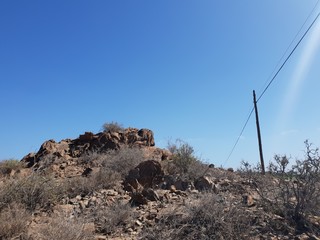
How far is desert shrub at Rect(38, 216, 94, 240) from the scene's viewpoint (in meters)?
5.20

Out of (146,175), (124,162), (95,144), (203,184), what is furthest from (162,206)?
(95,144)

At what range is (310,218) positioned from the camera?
247 inches

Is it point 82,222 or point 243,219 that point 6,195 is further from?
point 243,219

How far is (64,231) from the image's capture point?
209 inches

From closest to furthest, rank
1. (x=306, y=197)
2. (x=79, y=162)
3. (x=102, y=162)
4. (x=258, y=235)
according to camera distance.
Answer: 1. (x=258, y=235)
2. (x=306, y=197)
3. (x=102, y=162)
4. (x=79, y=162)

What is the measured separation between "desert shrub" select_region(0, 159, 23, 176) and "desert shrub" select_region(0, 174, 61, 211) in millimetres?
4769

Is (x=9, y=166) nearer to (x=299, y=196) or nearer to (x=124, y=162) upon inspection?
(x=124, y=162)

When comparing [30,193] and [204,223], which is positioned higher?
[30,193]

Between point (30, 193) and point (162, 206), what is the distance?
276cm

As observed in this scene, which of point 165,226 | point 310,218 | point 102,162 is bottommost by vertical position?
point 165,226

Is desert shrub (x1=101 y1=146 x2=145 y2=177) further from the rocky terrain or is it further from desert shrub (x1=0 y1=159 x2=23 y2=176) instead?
→ desert shrub (x1=0 y1=159 x2=23 y2=176)

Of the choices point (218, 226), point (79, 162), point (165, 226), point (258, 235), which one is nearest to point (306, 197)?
point (258, 235)

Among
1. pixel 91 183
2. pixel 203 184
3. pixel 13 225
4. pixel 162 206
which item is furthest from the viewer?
pixel 91 183

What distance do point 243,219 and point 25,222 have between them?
3589 mm
